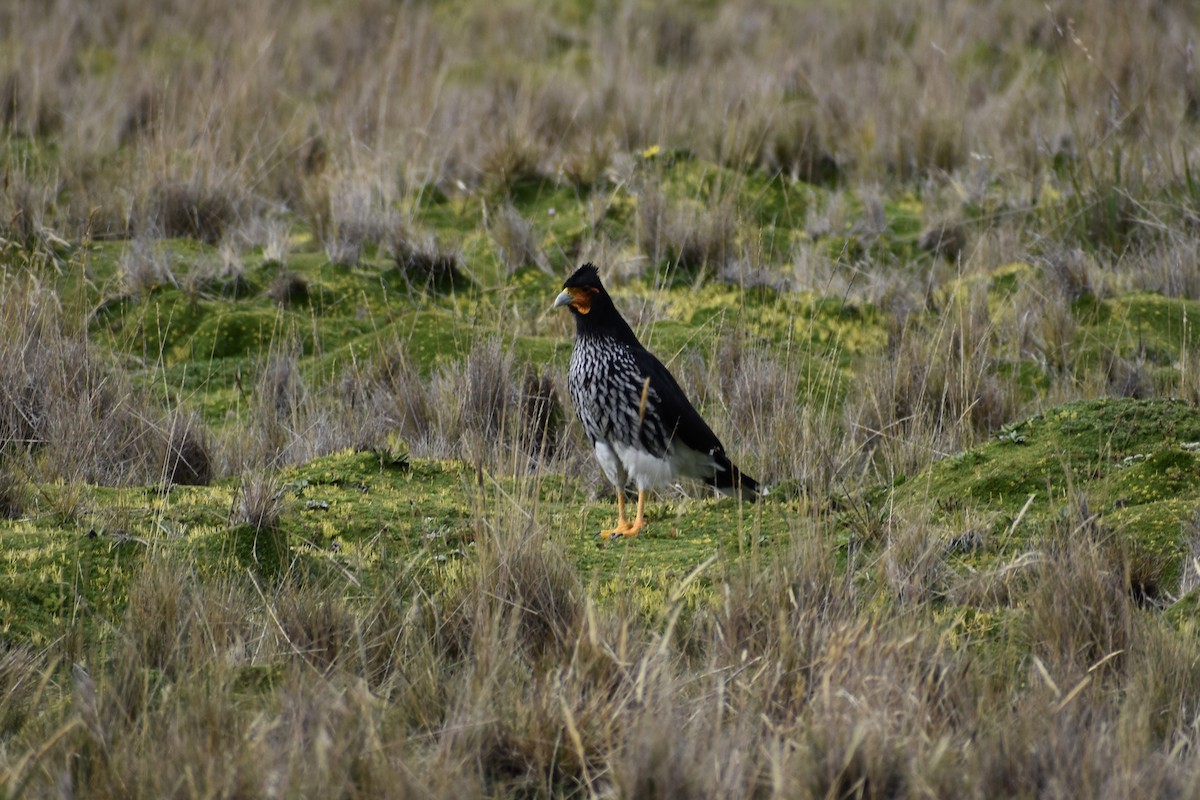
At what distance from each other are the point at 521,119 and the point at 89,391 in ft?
14.6

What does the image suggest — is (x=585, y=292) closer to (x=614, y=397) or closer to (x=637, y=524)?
(x=614, y=397)

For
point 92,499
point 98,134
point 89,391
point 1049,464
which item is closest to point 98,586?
point 92,499

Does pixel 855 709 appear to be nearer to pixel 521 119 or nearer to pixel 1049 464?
pixel 1049 464

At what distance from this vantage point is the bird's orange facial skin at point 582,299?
4961 millimetres

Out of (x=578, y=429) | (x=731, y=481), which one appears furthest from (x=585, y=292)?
(x=578, y=429)

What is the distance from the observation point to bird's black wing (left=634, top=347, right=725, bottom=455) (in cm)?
A: 482

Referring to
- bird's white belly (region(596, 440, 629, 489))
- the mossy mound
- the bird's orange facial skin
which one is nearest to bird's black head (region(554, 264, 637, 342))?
the bird's orange facial skin

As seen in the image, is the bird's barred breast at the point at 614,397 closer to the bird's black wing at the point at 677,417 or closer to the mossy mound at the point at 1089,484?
the bird's black wing at the point at 677,417

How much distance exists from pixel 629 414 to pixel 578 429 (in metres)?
0.99

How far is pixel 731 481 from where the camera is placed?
192 inches

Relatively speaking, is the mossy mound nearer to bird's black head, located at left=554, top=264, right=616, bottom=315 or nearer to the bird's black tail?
the bird's black tail

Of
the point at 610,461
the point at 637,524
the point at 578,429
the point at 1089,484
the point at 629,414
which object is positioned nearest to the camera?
the point at 1089,484

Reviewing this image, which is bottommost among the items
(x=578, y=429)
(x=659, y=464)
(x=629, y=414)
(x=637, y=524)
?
(x=578, y=429)

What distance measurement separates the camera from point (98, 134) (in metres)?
9.09
